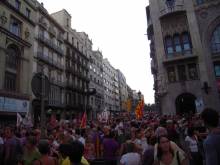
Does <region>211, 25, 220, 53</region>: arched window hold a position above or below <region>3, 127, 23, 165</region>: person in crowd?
above

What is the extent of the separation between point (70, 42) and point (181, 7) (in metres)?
25.5

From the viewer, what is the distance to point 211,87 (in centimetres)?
2095

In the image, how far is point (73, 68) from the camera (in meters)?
42.5

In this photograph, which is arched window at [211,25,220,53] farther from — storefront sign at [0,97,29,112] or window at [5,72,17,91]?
window at [5,72,17,91]

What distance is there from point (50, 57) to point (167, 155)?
33.5 metres

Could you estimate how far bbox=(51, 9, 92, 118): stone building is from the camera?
131 ft

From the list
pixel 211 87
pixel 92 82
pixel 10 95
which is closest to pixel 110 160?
pixel 211 87

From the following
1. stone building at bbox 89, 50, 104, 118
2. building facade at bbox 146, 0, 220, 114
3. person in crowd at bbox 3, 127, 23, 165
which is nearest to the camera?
person in crowd at bbox 3, 127, 23, 165

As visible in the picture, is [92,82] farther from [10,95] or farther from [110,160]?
[110,160]

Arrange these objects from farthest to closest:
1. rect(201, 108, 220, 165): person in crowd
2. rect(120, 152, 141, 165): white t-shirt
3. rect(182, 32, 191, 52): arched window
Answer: rect(182, 32, 191, 52): arched window < rect(120, 152, 141, 165): white t-shirt < rect(201, 108, 220, 165): person in crowd

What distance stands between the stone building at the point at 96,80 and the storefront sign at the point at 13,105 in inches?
978

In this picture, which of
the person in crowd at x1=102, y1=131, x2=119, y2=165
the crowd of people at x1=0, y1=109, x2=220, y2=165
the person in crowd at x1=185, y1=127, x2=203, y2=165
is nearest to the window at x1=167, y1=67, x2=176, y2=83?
the crowd of people at x1=0, y1=109, x2=220, y2=165

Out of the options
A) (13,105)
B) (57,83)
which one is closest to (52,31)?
(57,83)

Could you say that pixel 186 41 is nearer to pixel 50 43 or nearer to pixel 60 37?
pixel 50 43
